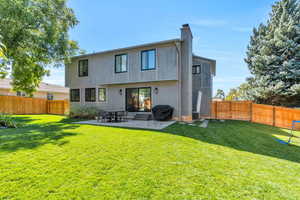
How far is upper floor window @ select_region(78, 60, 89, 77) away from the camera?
1197cm

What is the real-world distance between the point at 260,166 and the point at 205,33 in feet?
35.9

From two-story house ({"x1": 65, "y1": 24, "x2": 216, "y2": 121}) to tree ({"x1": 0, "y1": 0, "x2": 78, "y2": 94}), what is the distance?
168 centimetres

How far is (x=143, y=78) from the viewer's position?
9.84 meters

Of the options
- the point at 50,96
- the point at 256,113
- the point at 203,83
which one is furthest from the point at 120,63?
the point at 50,96

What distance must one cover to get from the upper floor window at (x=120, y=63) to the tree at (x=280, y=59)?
1184 cm

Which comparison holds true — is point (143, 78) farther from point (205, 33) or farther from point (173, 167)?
point (173, 167)

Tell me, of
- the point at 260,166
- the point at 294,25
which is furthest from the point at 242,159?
the point at 294,25

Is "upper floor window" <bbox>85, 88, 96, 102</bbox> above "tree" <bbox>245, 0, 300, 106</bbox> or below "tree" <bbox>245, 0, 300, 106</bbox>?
below

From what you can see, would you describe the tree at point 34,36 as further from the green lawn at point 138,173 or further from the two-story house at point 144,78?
the green lawn at point 138,173

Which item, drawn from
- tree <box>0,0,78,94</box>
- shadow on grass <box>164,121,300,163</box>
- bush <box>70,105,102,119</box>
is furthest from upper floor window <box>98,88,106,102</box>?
shadow on grass <box>164,121,300,163</box>

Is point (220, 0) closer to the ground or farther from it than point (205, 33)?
farther from it

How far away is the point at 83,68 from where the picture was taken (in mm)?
12148

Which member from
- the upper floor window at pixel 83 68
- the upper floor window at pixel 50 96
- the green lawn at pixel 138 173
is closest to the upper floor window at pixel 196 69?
the green lawn at pixel 138 173

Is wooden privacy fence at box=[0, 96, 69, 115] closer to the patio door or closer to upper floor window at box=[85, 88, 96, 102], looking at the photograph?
upper floor window at box=[85, 88, 96, 102]
